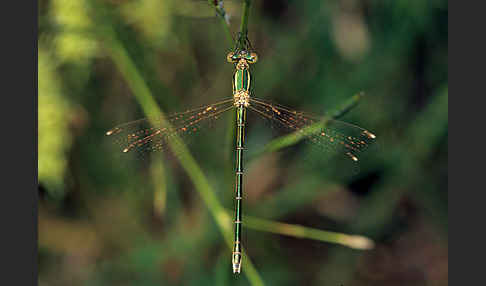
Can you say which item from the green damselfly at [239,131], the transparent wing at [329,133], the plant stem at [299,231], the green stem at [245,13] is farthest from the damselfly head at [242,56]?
the plant stem at [299,231]

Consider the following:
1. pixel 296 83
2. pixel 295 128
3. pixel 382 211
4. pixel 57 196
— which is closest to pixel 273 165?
pixel 296 83

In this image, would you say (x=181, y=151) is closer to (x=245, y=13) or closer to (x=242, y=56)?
(x=242, y=56)

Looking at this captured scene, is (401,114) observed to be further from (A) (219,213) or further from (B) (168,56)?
(B) (168,56)

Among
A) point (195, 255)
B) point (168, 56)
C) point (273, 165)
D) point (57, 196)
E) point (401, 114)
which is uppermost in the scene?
point (168, 56)

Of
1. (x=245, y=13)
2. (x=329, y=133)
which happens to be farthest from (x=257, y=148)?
(x=245, y=13)

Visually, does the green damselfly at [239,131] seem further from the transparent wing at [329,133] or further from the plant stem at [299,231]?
the plant stem at [299,231]

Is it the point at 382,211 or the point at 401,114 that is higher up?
the point at 401,114

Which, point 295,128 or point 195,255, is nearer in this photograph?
point 295,128
